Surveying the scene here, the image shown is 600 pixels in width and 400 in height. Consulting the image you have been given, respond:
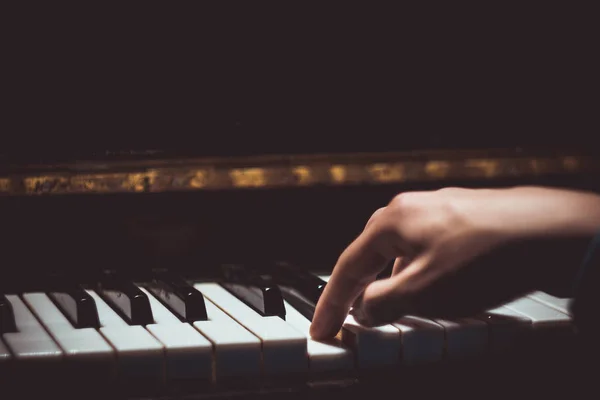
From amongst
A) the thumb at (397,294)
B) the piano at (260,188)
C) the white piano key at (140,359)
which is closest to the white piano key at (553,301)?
the piano at (260,188)

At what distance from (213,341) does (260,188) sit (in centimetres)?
44

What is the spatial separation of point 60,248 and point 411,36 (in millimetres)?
758

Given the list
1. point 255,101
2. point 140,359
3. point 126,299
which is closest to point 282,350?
point 140,359

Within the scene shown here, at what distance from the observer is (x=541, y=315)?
115 cm

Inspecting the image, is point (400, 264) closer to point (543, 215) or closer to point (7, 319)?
point (543, 215)

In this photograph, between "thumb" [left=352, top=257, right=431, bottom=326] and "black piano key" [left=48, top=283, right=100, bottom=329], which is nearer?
"thumb" [left=352, top=257, right=431, bottom=326]

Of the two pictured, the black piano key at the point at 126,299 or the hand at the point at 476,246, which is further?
the black piano key at the point at 126,299

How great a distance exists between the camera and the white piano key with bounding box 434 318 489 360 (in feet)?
3.49

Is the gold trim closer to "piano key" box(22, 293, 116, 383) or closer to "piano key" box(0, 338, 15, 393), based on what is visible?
"piano key" box(22, 293, 116, 383)

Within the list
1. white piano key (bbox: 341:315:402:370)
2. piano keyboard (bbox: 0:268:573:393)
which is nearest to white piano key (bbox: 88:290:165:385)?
piano keyboard (bbox: 0:268:573:393)

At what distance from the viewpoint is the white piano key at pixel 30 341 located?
936 millimetres

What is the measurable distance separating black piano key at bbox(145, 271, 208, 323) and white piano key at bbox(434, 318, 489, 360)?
0.33 meters

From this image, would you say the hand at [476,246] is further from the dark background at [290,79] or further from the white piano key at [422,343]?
the dark background at [290,79]

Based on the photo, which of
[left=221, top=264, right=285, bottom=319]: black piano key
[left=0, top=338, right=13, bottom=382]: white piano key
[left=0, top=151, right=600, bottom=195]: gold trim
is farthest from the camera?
[left=0, top=151, right=600, bottom=195]: gold trim
